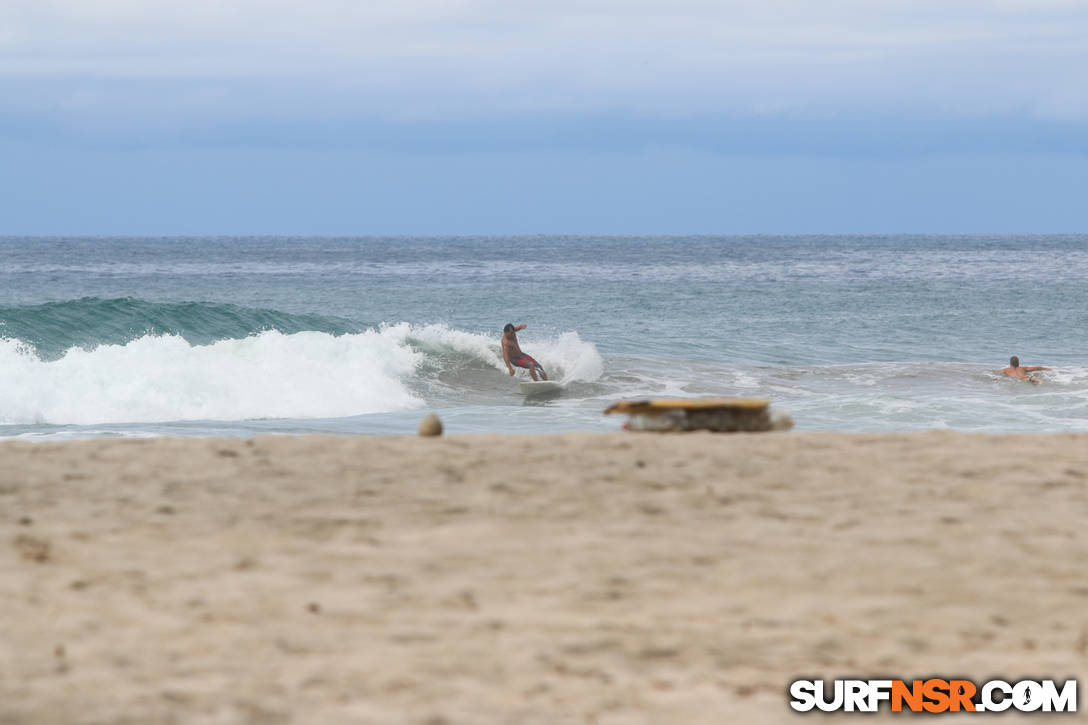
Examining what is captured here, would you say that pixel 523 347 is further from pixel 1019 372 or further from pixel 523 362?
pixel 1019 372

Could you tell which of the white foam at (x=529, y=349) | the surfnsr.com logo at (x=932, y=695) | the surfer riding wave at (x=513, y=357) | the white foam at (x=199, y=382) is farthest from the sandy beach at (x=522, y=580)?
the white foam at (x=529, y=349)

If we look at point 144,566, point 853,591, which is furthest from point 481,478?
point 853,591

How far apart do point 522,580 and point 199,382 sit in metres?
14.2

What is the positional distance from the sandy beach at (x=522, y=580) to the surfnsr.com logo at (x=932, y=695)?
0.25 feet

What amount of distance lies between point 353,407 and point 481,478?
1153cm

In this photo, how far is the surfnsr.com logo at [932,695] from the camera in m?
3.77

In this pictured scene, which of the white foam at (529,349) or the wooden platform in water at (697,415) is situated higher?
the wooden platform in water at (697,415)

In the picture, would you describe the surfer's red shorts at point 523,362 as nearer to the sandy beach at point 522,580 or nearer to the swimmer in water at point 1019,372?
the swimmer in water at point 1019,372

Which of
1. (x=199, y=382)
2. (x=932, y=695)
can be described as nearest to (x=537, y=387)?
(x=199, y=382)

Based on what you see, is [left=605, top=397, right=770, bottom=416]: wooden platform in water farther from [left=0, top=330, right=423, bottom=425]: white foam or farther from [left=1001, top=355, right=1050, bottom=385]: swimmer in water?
[left=1001, top=355, right=1050, bottom=385]: swimmer in water

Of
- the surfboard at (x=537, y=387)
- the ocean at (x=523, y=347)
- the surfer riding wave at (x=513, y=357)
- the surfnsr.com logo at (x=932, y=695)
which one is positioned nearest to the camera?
the surfnsr.com logo at (x=932, y=695)

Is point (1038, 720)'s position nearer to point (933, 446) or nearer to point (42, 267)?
point (933, 446)

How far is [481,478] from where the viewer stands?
21.9 ft

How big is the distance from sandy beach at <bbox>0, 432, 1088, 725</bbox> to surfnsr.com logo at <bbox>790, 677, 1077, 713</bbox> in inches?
3.0
